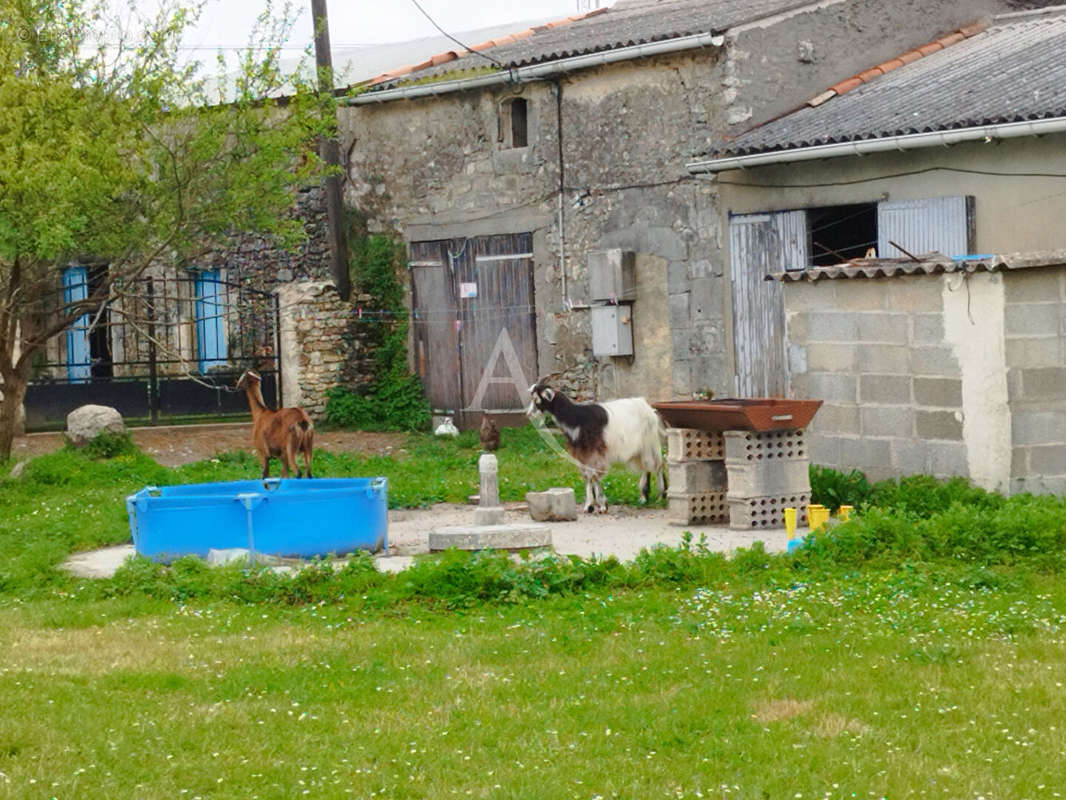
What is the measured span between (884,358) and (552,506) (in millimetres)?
2844

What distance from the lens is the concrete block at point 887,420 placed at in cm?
1234

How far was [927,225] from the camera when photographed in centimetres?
1602

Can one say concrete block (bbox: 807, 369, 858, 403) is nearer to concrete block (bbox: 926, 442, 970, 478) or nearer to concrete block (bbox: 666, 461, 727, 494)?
concrete block (bbox: 926, 442, 970, 478)

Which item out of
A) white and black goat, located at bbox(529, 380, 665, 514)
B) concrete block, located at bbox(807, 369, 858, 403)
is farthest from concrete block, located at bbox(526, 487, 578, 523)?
concrete block, located at bbox(807, 369, 858, 403)

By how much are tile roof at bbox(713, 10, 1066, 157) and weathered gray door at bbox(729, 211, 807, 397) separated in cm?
89

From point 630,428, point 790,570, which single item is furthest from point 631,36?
point 790,570

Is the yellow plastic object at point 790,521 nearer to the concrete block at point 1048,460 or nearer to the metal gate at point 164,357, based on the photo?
the concrete block at point 1048,460

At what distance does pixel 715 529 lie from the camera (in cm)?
1252

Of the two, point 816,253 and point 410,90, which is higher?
point 410,90

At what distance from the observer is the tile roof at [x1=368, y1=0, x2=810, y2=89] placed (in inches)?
715

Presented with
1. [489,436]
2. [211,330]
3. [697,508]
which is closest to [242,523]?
[697,508]

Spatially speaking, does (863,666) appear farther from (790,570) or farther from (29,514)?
(29,514)

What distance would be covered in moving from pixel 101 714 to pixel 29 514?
719cm

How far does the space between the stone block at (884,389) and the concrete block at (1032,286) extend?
3.34 ft
